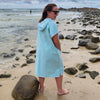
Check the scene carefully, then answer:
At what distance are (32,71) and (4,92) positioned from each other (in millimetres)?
1354

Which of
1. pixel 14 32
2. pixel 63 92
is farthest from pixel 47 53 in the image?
pixel 14 32

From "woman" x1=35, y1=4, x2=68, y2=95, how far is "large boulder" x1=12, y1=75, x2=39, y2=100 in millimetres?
314

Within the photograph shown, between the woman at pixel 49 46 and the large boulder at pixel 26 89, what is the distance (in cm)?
31

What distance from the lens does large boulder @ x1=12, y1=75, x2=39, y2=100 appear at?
10.5 ft

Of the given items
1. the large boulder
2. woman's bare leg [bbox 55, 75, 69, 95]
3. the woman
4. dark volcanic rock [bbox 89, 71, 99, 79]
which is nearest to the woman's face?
the woman

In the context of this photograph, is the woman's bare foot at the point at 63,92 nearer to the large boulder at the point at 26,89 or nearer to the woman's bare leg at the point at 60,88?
the woman's bare leg at the point at 60,88

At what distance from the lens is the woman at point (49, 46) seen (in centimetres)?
292

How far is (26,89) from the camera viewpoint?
3232mm

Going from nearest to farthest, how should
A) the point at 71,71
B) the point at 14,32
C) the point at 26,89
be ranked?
the point at 26,89 < the point at 71,71 < the point at 14,32

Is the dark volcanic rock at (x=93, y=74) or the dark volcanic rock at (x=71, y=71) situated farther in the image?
the dark volcanic rock at (x=71, y=71)

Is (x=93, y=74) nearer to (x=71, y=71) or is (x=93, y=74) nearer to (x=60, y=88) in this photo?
(x=71, y=71)

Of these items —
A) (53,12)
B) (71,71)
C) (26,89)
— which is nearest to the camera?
(53,12)

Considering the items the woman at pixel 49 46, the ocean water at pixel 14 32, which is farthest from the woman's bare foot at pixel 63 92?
the ocean water at pixel 14 32

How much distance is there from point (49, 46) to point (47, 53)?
143mm
